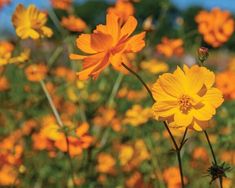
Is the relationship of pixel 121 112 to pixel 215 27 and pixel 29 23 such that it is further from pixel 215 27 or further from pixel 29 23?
pixel 29 23

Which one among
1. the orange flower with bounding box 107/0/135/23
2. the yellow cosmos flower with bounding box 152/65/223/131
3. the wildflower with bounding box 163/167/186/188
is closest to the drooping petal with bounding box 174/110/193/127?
the yellow cosmos flower with bounding box 152/65/223/131

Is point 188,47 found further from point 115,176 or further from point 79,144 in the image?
point 79,144

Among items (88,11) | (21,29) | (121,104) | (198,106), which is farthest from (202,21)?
(88,11)

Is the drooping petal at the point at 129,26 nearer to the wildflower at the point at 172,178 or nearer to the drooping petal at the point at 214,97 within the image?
the drooping petal at the point at 214,97

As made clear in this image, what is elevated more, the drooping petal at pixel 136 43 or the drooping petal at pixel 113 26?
the drooping petal at pixel 113 26

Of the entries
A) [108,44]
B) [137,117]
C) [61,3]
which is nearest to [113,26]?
[108,44]

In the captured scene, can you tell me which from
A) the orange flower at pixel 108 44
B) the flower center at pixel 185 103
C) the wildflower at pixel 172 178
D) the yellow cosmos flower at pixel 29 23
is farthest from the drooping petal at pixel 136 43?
the wildflower at pixel 172 178
